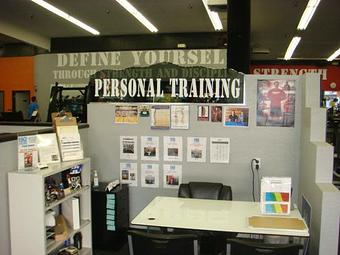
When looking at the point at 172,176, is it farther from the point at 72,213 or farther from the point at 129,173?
the point at 72,213

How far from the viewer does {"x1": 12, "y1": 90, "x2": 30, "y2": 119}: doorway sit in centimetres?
1255

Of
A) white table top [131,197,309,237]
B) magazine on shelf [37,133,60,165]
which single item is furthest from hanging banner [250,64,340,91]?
magazine on shelf [37,133,60,165]

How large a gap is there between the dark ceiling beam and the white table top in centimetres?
798

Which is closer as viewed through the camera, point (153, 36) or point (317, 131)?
point (317, 131)

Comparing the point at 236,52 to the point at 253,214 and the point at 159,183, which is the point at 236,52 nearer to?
the point at 159,183

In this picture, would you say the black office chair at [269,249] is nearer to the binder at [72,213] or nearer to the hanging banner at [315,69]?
the binder at [72,213]

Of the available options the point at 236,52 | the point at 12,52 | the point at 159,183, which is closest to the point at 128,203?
the point at 159,183

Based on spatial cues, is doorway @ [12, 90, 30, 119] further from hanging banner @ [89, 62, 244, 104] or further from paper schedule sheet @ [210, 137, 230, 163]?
paper schedule sheet @ [210, 137, 230, 163]

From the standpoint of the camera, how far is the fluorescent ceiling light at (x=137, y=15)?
25.6 ft

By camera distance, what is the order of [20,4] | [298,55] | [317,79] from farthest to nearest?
[298,55] < [20,4] < [317,79]

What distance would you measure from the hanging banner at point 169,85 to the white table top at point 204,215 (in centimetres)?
123

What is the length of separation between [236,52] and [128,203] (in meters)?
3.14

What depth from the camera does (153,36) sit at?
11352mm

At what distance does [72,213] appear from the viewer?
331 centimetres
